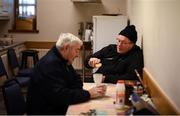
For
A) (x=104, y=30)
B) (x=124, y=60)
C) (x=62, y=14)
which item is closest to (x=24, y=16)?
(x=62, y=14)

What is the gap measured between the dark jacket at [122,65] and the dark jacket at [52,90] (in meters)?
0.85

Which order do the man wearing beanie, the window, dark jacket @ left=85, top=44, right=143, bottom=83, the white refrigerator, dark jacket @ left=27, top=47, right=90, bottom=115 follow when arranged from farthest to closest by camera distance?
the window < the white refrigerator < the man wearing beanie < dark jacket @ left=85, top=44, right=143, bottom=83 < dark jacket @ left=27, top=47, right=90, bottom=115

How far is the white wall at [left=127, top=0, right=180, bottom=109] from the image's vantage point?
1.88 m

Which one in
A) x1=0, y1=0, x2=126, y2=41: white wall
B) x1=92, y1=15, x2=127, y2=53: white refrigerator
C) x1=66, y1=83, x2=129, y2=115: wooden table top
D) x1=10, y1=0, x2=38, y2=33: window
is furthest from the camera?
x1=10, y1=0, x2=38, y2=33: window

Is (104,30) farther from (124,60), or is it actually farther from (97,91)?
(97,91)

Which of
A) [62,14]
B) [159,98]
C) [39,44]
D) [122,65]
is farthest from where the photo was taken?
[39,44]

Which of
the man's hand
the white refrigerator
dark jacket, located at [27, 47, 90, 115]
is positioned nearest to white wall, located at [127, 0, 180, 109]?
the man's hand

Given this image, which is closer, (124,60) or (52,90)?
(52,90)

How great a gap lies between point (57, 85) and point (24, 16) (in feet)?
14.6

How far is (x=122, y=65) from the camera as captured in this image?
340 centimetres

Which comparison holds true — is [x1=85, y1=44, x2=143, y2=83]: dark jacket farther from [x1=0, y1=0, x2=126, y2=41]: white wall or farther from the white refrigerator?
[x1=0, y1=0, x2=126, y2=41]: white wall

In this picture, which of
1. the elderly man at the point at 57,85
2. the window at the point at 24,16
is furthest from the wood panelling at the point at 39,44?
the elderly man at the point at 57,85

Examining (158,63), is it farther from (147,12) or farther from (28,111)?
(28,111)

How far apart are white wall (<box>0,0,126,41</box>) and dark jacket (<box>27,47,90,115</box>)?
3934 millimetres
